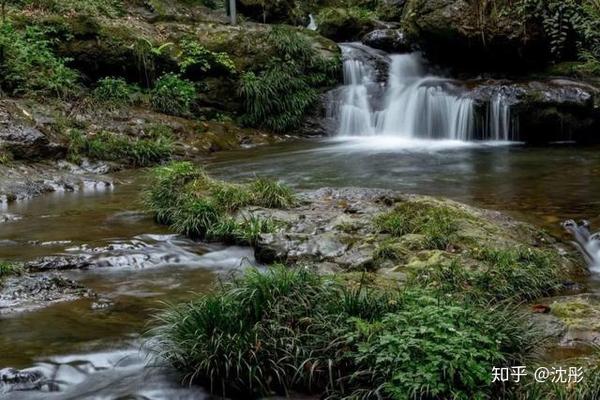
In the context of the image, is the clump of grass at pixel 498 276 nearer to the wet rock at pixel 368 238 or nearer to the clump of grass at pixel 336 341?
the wet rock at pixel 368 238

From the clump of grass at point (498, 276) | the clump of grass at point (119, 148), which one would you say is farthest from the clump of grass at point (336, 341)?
the clump of grass at point (119, 148)

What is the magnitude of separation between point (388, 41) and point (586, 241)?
587 inches

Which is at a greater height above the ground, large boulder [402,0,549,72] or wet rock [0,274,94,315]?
large boulder [402,0,549,72]

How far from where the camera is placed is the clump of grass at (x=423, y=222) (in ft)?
23.6

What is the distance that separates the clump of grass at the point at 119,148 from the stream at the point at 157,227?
1.05 meters

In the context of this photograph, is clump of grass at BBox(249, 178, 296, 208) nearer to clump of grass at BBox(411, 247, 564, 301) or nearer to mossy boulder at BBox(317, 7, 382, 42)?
clump of grass at BBox(411, 247, 564, 301)

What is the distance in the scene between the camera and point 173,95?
17.8 m

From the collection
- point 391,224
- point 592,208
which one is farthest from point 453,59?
point 391,224

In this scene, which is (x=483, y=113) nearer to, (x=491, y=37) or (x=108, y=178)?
(x=491, y=37)

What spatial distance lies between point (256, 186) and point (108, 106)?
28.3ft

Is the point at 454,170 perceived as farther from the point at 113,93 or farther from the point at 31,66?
the point at 31,66

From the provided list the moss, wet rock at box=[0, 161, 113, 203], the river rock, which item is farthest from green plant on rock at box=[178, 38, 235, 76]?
the river rock

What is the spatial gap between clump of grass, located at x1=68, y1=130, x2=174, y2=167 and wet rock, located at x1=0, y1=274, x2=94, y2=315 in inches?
318

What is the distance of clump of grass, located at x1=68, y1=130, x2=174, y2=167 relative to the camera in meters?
14.1
